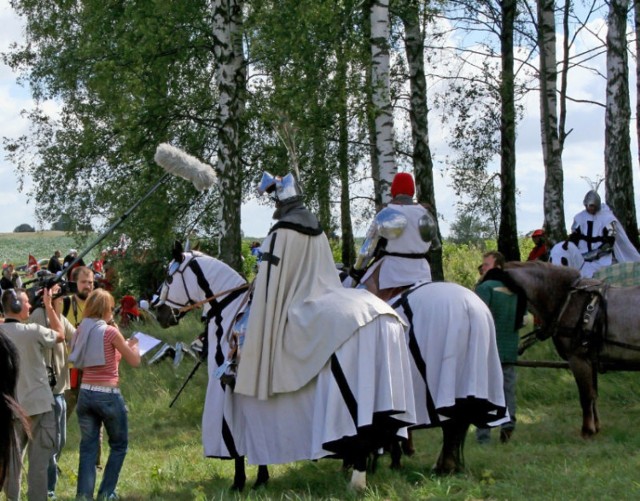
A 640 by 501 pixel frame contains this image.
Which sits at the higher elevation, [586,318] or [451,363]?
[586,318]

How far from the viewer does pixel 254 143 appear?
20.2 metres

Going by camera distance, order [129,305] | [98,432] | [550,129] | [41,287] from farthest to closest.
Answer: [129,305] → [550,129] → [41,287] → [98,432]

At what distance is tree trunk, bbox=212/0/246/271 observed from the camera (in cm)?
1541

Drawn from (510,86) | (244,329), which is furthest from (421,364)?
(510,86)

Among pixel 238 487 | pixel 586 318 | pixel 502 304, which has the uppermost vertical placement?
pixel 502 304

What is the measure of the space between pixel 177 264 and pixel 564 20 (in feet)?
43.8

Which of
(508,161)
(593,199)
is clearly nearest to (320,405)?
(593,199)

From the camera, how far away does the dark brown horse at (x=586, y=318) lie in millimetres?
9688

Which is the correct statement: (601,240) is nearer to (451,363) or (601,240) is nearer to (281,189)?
(451,363)

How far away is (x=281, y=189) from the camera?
314 inches

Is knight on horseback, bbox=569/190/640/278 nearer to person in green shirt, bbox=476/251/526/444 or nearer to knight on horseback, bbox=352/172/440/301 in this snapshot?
person in green shirt, bbox=476/251/526/444

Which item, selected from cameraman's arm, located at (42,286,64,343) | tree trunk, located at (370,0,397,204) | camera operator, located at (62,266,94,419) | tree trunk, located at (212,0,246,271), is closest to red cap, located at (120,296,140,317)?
tree trunk, located at (212,0,246,271)

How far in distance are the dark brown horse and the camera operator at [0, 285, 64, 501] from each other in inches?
172

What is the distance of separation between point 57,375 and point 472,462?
348cm
